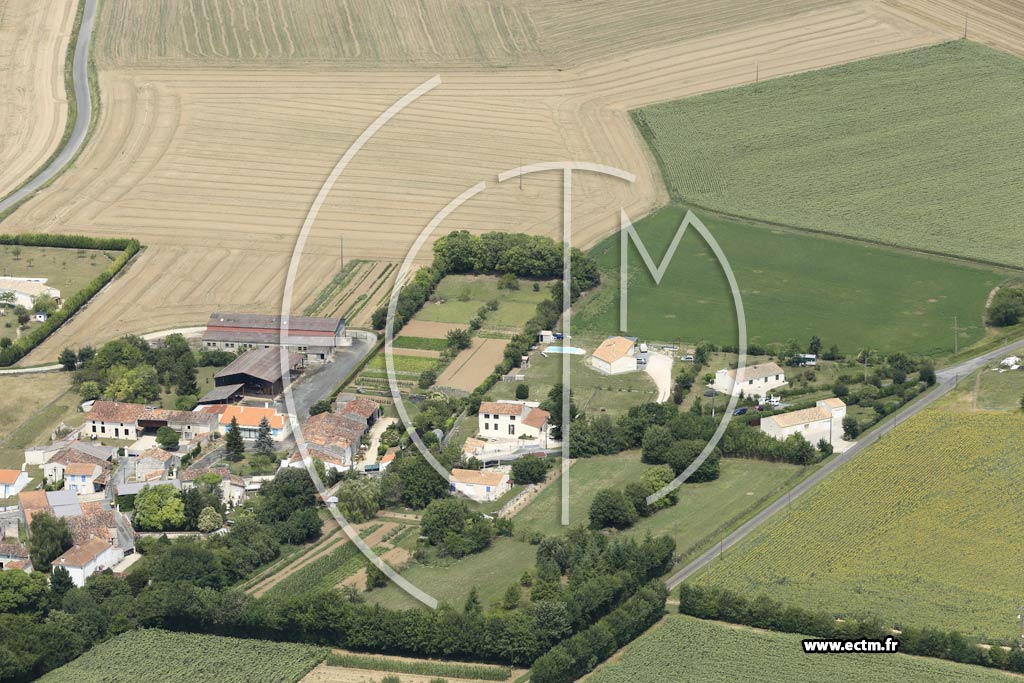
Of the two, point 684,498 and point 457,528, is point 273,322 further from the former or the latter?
point 684,498

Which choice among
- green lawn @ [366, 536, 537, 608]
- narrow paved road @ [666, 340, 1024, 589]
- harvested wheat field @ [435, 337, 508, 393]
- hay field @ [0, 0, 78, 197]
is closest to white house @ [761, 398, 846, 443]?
narrow paved road @ [666, 340, 1024, 589]

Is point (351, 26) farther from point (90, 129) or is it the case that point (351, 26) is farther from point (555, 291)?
point (555, 291)

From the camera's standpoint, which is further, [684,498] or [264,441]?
[264,441]

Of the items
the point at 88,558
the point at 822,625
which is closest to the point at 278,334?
the point at 88,558

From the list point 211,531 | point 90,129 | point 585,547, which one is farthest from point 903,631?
point 90,129

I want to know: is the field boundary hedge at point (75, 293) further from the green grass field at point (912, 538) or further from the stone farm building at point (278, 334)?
the green grass field at point (912, 538)

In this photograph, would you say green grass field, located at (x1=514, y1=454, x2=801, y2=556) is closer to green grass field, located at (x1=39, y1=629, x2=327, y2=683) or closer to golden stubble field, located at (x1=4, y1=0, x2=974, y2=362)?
green grass field, located at (x1=39, y1=629, x2=327, y2=683)
